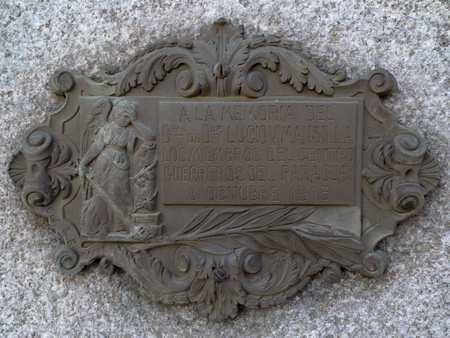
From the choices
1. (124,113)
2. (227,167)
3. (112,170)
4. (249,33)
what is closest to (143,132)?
(124,113)

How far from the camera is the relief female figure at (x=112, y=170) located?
91.8 inches

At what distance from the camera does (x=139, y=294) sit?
2.45 meters

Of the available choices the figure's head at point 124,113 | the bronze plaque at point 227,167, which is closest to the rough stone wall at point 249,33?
the bronze plaque at point 227,167

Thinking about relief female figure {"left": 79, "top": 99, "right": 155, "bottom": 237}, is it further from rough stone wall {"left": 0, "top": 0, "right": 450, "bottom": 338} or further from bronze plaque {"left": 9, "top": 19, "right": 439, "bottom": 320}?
rough stone wall {"left": 0, "top": 0, "right": 450, "bottom": 338}

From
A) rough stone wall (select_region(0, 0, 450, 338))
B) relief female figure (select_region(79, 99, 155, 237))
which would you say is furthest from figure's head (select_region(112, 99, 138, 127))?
rough stone wall (select_region(0, 0, 450, 338))

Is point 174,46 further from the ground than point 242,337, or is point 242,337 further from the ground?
point 174,46

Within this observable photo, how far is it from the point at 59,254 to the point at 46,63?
897 millimetres

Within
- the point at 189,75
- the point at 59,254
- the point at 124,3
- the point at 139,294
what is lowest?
the point at 139,294

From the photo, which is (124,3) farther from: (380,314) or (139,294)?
(380,314)

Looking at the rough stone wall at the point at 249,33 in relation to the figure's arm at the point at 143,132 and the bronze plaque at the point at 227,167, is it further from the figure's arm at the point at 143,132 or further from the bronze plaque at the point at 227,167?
the figure's arm at the point at 143,132

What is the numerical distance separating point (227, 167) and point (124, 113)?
52cm

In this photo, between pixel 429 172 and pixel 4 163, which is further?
pixel 4 163

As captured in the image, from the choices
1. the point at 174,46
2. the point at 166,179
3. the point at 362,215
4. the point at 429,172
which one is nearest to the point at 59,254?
the point at 166,179

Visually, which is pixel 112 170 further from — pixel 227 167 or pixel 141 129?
pixel 227 167
